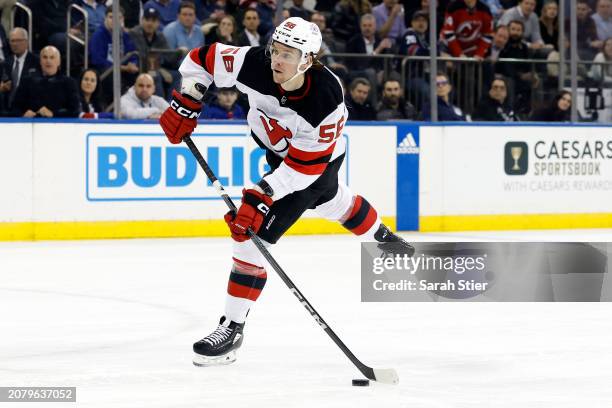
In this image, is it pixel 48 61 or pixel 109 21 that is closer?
pixel 48 61

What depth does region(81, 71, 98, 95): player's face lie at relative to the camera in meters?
9.57

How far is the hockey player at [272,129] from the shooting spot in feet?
14.8

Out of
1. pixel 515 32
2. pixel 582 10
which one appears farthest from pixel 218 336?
pixel 515 32

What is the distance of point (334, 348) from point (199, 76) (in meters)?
1.24

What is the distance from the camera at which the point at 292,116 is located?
4.63 metres

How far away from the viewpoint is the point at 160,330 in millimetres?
5402

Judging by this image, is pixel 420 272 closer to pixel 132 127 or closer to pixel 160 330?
pixel 160 330

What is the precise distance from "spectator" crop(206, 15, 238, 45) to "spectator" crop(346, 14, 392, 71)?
1.26m

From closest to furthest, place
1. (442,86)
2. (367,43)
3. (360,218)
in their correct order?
(360,218) < (442,86) < (367,43)

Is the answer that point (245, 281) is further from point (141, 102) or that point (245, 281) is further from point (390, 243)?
point (141, 102)

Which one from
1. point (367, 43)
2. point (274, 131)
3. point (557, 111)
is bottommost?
point (274, 131)

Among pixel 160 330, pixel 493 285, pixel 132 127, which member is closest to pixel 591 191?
pixel 132 127

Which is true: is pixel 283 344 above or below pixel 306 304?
below

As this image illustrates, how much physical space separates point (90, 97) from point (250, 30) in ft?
4.96
